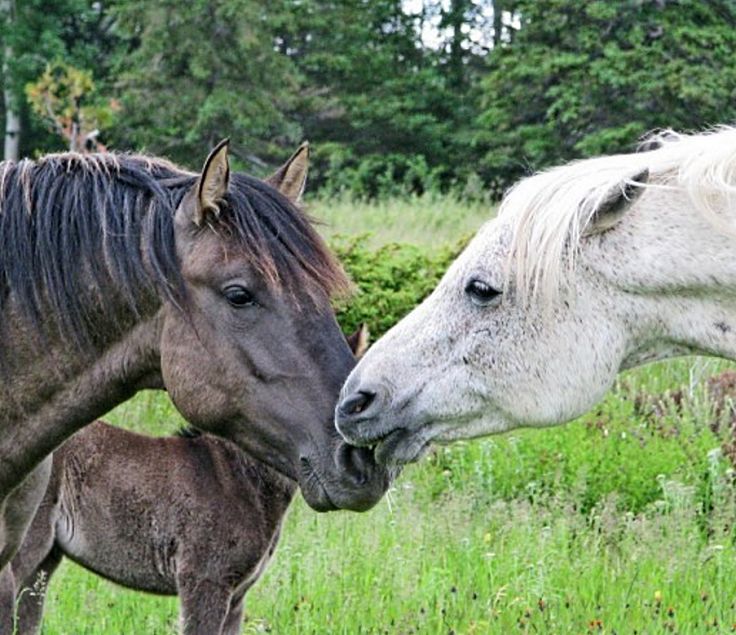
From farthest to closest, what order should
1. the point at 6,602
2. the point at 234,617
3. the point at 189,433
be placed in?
the point at 189,433
the point at 234,617
the point at 6,602

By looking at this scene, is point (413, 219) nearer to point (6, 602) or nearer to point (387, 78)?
point (6, 602)

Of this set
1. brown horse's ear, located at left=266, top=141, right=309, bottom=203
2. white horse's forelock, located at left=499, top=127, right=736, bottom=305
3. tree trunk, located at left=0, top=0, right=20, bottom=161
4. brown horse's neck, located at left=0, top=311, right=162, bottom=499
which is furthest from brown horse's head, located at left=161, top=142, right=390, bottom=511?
tree trunk, located at left=0, top=0, right=20, bottom=161

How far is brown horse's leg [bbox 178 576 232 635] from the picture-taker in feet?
15.5

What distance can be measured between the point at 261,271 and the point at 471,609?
2413 millimetres

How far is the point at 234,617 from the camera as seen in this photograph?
4.91 meters

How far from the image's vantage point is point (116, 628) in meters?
5.20

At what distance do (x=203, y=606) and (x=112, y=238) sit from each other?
191 centimetres

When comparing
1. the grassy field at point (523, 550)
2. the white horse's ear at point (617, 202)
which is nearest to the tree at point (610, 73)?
the grassy field at point (523, 550)

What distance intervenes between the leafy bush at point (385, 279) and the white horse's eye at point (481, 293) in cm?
584

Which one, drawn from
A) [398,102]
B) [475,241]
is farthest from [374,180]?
[475,241]

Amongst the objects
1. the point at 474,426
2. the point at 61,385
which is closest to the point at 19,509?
the point at 61,385

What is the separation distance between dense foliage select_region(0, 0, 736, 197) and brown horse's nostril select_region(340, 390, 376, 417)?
15.2 meters

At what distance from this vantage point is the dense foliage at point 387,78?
858 inches

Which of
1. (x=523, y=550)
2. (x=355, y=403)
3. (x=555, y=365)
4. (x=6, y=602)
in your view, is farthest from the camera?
(x=523, y=550)
